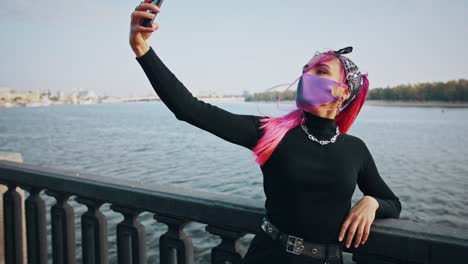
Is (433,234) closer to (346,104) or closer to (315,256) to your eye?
(315,256)

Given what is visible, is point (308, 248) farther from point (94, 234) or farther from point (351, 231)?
point (94, 234)

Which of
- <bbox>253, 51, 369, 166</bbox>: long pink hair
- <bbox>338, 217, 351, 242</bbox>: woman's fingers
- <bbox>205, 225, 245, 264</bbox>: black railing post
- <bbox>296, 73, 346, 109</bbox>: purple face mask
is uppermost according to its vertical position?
<bbox>296, 73, 346, 109</bbox>: purple face mask

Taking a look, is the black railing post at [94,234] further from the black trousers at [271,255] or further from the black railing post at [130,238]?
the black trousers at [271,255]

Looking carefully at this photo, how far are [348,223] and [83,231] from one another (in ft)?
6.09

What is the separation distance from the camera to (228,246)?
7.52 ft

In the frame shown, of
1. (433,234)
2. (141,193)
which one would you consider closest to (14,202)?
(141,193)

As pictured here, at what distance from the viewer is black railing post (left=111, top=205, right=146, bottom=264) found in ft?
8.44

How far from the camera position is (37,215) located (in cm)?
311

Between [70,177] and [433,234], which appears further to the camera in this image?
[70,177]

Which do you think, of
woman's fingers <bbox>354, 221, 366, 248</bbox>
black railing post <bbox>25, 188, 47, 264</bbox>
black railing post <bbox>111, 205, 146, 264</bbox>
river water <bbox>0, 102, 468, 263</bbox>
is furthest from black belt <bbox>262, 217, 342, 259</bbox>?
Answer: river water <bbox>0, 102, 468, 263</bbox>

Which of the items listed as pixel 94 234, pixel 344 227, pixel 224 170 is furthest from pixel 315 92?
pixel 224 170

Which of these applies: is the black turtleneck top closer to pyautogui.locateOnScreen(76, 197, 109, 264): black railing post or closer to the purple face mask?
the purple face mask

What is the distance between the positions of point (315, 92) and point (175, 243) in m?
1.24

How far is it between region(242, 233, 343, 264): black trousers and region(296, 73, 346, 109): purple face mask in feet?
2.30
